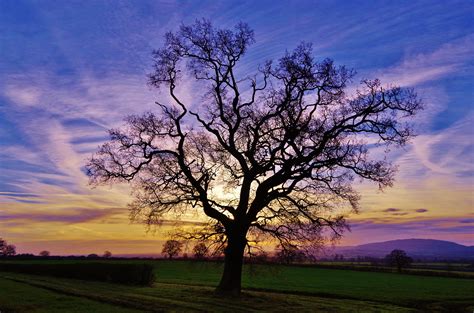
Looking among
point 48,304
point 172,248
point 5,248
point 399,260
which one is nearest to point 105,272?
point 172,248

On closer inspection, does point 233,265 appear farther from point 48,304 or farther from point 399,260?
point 399,260

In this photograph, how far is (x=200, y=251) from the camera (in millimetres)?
29156

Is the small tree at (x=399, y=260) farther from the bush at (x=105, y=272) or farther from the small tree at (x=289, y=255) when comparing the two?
the small tree at (x=289, y=255)

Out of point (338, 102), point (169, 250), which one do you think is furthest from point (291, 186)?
point (169, 250)

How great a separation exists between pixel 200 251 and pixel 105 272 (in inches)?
780

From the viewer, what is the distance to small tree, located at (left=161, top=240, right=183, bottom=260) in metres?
28.1

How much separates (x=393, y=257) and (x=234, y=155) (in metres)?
90.7

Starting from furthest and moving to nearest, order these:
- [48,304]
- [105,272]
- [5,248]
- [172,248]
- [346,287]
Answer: [5,248] < [346,287] < [105,272] < [172,248] < [48,304]

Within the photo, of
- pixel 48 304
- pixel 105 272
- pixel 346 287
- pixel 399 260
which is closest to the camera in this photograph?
pixel 48 304

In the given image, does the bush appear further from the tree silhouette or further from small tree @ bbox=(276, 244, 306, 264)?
the tree silhouette

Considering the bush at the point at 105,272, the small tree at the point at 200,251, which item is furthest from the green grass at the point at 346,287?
the bush at the point at 105,272

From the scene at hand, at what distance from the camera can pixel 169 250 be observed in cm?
2823

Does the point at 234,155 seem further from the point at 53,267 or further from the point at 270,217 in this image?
the point at 53,267

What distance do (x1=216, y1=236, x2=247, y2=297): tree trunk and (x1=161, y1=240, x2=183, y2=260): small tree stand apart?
3.24 meters
